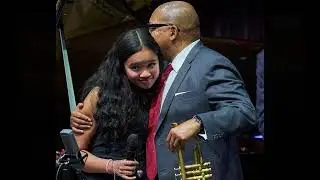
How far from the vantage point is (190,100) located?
1.70m

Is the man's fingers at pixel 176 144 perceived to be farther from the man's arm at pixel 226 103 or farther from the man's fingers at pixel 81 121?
the man's fingers at pixel 81 121

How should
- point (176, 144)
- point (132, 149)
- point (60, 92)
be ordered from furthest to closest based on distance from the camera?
point (60, 92)
point (132, 149)
point (176, 144)

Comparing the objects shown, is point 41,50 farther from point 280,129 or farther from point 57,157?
point 280,129

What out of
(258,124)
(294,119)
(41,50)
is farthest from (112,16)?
(294,119)

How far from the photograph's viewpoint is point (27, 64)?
6.40 ft

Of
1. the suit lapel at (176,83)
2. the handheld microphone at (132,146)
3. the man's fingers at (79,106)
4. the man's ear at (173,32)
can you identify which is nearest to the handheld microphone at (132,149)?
the handheld microphone at (132,146)

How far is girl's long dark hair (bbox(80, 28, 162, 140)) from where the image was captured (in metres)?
1.73

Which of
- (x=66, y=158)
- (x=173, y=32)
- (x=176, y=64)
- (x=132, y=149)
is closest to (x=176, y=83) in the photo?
(x=176, y=64)

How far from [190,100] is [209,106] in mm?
74

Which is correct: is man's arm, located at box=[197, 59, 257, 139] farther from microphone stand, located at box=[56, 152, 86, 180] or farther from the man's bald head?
microphone stand, located at box=[56, 152, 86, 180]

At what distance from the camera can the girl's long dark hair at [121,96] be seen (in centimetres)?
173

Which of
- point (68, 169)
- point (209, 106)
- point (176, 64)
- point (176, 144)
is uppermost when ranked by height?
point (176, 64)

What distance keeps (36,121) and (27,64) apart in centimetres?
24

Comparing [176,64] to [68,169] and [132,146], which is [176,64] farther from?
[68,169]
